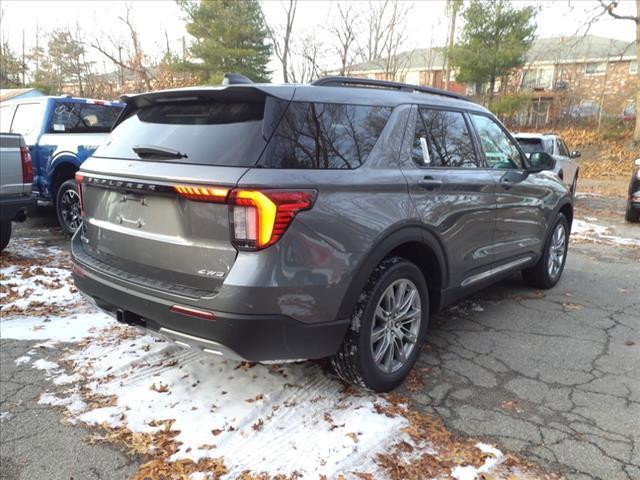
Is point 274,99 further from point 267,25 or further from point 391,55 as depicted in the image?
point 391,55

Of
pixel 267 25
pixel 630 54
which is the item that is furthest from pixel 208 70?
pixel 630 54

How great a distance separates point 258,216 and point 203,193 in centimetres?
31

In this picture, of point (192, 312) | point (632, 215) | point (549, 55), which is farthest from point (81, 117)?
point (549, 55)

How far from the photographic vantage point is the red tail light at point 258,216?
7.46ft

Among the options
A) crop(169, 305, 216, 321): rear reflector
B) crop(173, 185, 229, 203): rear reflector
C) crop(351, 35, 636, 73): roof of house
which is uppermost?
crop(351, 35, 636, 73): roof of house

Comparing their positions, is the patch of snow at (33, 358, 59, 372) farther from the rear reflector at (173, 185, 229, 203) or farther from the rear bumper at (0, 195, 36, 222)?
the rear bumper at (0, 195, 36, 222)

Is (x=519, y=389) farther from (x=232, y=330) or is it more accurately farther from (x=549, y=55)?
(x=549, y=55)

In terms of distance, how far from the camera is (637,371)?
346cm

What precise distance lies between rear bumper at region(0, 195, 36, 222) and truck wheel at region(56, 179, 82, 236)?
1159 millimetres

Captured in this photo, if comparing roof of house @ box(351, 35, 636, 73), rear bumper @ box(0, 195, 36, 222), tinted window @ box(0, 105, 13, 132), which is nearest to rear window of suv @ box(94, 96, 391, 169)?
rear bumper @ box(0, 195, 36, 222)

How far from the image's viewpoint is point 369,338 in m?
2.83

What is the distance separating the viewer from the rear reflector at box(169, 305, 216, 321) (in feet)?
7.76

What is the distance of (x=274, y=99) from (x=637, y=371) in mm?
3106

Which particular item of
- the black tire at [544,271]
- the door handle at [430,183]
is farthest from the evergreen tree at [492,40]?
the door handle at [430,183]
